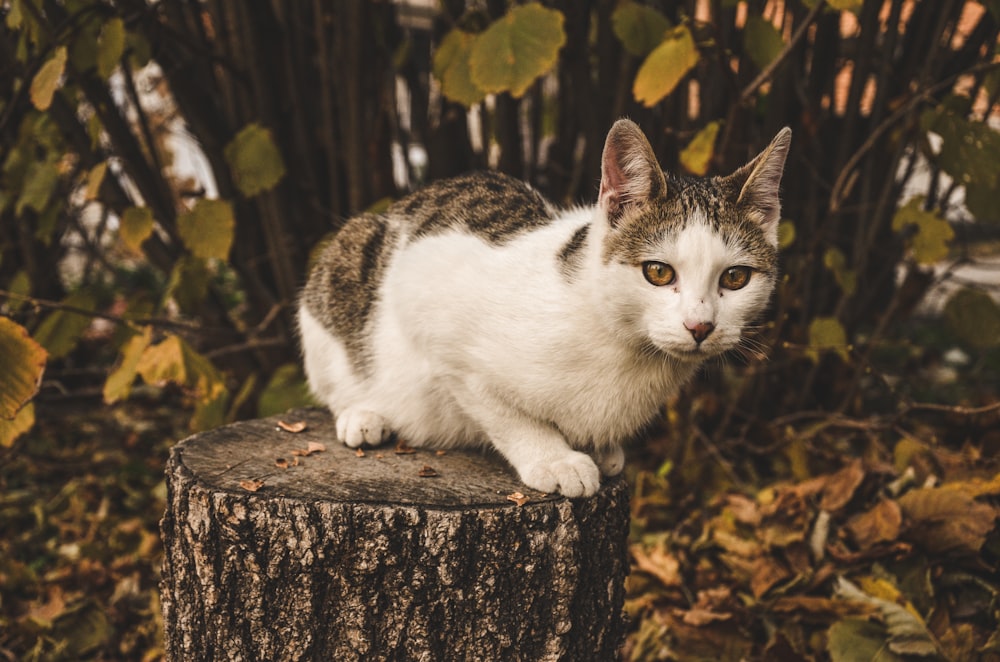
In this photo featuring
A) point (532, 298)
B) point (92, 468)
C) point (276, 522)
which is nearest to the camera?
point (276, 522)

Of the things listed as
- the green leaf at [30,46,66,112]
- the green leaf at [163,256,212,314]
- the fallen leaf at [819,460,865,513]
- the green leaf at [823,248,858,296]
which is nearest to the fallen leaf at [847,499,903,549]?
the fallen leaf at [819,460,865,513]

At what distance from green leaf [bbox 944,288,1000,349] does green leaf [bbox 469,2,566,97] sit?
1736 millimetres

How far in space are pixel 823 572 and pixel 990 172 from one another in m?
1.27

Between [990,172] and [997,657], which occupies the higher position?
[990,172]

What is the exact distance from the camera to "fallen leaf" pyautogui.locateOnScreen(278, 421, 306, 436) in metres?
2.33

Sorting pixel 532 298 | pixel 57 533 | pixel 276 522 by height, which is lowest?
pixel 57 533

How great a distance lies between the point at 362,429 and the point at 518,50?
3.58 feet

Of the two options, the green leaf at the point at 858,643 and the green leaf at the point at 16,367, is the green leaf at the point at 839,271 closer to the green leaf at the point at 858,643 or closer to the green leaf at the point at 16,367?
the green leaf at the point at 858,643

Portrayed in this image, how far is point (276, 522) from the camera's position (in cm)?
173

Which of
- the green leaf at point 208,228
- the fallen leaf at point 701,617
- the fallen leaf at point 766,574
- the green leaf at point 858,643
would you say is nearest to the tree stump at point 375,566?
the fallen leaf at point 701,617

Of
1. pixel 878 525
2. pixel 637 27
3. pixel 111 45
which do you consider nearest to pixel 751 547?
pixel 878 525

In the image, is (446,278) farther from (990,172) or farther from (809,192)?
(809,192)

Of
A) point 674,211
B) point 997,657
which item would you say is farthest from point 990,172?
point 997,657

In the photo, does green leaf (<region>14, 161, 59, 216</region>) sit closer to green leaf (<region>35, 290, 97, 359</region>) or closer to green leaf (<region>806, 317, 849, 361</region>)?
green leaf (<region>35, 290, 97, 359</region>)
